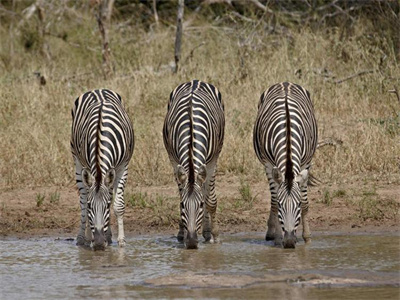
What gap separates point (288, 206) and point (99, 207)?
165cm

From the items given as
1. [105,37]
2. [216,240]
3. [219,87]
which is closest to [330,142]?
[219,87]

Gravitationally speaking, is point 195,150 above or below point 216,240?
above

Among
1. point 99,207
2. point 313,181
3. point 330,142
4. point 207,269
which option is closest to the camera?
point 207,269

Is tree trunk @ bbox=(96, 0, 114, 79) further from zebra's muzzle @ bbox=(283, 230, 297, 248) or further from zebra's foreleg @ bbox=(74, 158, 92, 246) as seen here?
zebra's muzzle @ bbox=(283, 230, 297, 248)

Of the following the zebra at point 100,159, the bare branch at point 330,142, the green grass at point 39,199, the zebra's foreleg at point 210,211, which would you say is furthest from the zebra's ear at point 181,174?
the bare branch at point 330,142

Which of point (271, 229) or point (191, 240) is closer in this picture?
point (191, 240)

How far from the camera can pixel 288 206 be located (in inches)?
300

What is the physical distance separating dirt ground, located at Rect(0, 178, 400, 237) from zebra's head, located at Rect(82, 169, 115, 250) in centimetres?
135

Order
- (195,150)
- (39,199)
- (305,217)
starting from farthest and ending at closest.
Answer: (39,199)
(305,217)
(195,150)

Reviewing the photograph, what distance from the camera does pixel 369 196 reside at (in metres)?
9.64

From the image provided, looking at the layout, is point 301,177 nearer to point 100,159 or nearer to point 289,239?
point 289,239

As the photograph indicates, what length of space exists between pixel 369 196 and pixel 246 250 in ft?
7.28

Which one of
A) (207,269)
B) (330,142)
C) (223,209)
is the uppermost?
(330,142)

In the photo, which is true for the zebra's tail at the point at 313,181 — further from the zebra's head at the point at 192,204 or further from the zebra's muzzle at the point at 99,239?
the zebra's muzzle at the point at 99,239
